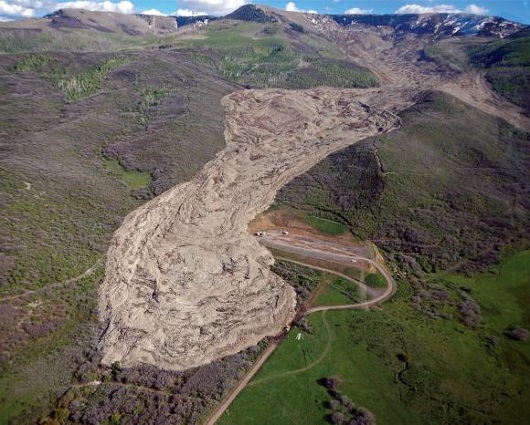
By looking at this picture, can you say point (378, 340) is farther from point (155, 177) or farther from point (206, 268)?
point (155, 177)

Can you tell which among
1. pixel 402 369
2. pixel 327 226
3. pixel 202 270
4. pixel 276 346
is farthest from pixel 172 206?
pixel 402 369

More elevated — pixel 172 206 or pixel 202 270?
pixel 172 206

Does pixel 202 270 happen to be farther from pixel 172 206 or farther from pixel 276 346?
pixel 172 206

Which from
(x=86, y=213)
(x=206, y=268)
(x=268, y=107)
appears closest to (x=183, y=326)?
(x=206, y=268)

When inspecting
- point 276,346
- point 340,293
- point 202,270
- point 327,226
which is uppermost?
point 327,226

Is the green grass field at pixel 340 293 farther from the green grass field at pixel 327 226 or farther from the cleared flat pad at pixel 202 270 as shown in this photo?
the green grass field at pixel 327 226

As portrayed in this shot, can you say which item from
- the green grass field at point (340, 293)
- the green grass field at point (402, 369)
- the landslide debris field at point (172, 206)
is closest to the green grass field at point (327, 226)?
the landslide debris field at point (172, 206)
